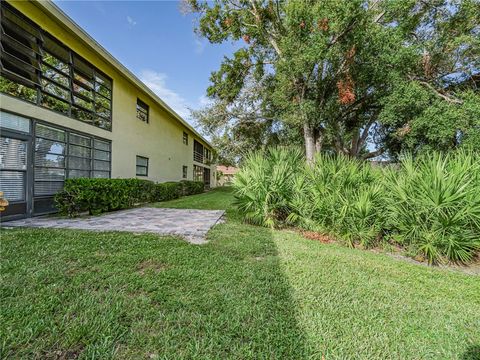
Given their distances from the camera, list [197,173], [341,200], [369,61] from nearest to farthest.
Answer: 1. [341,200]
2. [369,61]
3. [197,173]

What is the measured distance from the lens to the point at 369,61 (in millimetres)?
10727

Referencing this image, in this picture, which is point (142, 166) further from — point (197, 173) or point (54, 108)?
point (197, 173)

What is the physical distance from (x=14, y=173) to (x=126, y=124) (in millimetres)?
5639

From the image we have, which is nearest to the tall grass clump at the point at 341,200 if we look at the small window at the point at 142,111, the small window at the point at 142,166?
the small window at the point at 142,166

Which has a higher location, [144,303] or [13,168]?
[13,168]

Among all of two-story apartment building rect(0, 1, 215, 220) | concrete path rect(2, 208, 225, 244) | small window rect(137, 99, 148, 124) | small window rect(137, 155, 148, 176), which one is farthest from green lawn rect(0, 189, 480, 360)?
small window rect(137, 99, 148, 124)

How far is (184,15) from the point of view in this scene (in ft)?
44.8

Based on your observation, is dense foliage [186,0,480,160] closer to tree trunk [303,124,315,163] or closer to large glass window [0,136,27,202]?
tree trunk [303,124,315,163]

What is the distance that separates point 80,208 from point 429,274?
338 inches

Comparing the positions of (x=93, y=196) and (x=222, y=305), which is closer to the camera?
(x=222, y=305)

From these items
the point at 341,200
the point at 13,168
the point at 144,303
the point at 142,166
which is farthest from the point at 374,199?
the point at 142,166

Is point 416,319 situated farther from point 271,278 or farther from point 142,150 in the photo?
point 142,150

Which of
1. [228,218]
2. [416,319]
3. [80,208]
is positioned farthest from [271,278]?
[80,208]

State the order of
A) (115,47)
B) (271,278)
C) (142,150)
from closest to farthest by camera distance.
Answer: (271,278), (115,47), (142,150)
